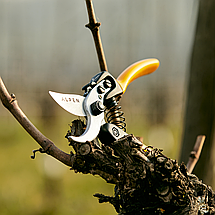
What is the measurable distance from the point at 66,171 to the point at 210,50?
1149 millimetres

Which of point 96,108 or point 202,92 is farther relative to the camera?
point 202,92

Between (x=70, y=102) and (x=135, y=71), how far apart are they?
0.68 ft

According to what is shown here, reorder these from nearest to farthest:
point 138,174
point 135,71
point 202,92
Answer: point 138,174 < point 135,71 < point 202,92

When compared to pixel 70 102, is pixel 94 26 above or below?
above

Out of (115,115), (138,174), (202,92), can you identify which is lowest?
(138,174)

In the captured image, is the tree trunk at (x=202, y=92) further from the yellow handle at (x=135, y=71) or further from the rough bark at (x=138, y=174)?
the rough bark at (x=138, y=174)

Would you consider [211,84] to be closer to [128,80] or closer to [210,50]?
[210,50]

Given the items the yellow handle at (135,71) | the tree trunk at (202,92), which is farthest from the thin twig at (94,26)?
the tree trunk at (202,92)

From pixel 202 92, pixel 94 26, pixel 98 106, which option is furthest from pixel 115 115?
pixel 202 92

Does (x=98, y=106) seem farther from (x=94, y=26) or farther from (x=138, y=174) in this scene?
Answer: (x=94, y=26)

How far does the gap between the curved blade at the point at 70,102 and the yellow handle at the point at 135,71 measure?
0.12 metres

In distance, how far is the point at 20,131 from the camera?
1639 mm

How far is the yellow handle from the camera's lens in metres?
0.48

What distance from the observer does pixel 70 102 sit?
36 centimetres
